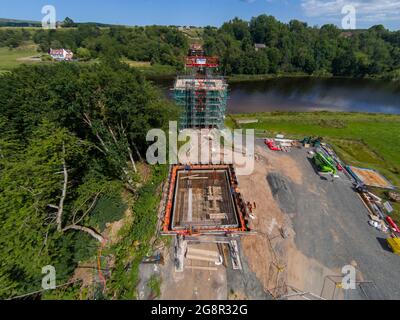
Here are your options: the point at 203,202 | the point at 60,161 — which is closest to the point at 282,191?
the point at 203,202

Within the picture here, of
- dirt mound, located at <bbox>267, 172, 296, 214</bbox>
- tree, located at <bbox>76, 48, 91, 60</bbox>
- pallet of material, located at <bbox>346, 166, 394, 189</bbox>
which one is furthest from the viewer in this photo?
tree, located at <bbox>76, 48, 91, 60</bbox>

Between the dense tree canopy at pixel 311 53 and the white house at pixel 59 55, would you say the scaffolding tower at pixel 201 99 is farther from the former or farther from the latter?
the white house at pixel 59 55

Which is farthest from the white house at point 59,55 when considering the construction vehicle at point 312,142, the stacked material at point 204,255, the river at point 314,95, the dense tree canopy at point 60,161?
the stacked material at point 204,255

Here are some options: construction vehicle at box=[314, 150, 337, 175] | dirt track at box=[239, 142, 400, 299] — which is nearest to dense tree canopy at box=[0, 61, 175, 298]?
dirt track at box=[239, 142, 400, 299]

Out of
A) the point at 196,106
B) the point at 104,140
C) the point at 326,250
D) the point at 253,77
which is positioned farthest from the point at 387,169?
the point at 253,77

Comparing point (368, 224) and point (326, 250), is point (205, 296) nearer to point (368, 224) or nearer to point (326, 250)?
point (326, 250)

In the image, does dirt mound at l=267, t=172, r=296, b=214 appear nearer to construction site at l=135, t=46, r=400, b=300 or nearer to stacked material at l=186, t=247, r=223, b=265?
construction site at l=135, t=46, r=400, b=300
